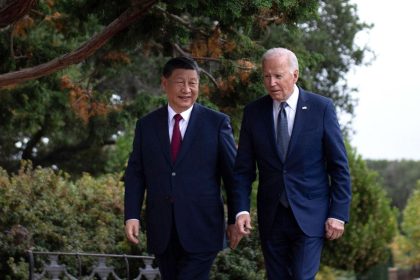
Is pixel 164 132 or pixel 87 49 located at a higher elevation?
pixel 87 49

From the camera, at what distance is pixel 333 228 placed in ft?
18.7

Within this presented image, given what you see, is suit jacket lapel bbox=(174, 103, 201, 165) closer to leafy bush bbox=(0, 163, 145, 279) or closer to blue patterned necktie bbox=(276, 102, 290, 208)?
blue patterned necktie bbox=(276, 102, 290, 208)

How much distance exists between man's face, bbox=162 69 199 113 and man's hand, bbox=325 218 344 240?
1.16 meters

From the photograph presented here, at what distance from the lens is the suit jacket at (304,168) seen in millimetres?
5758

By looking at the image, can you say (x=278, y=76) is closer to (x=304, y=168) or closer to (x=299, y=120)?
(x=299, y=120)

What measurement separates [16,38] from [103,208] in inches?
108

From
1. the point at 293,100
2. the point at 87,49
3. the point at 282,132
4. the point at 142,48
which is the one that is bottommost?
the point at 282,132

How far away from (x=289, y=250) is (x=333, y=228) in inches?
13.1

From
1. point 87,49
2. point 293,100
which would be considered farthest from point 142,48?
point 293,100

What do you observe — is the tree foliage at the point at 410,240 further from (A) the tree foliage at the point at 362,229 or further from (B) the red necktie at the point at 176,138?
(B) the red necktie at the point at 176,138

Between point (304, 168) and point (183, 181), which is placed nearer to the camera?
point (304, 168)

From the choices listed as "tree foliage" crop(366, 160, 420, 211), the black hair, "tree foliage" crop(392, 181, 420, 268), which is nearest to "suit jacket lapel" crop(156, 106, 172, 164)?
the black hair

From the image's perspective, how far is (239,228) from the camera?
5875mm

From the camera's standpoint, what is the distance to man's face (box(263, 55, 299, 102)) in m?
5.76
